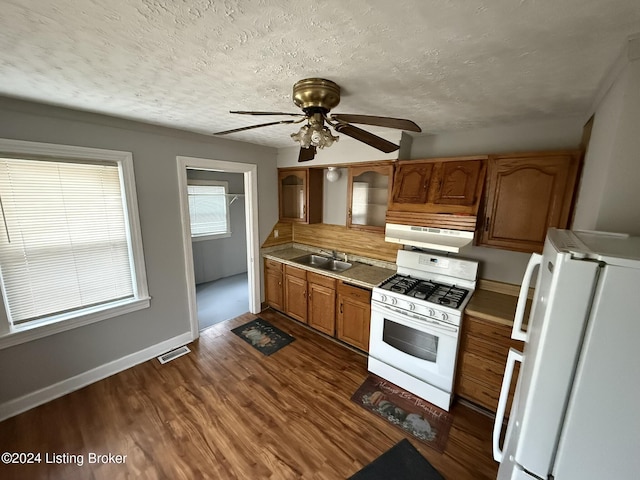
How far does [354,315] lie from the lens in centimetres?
277

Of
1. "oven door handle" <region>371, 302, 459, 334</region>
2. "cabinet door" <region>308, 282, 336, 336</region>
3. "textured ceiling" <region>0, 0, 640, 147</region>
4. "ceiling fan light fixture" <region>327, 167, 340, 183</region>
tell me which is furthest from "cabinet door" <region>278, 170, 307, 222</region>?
"textured ceiling" <region>0, 0, 640, 147</region>

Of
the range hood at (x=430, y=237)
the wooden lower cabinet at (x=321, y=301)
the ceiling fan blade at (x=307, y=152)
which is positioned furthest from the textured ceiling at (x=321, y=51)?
the wooden lower cabinet at (x=321, y=301)

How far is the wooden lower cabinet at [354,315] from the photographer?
2652 millimetres

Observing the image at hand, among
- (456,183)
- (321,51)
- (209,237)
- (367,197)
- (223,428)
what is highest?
(321,51)

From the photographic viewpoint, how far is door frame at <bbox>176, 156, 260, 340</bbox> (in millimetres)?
2719

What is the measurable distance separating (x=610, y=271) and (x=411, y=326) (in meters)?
1.84

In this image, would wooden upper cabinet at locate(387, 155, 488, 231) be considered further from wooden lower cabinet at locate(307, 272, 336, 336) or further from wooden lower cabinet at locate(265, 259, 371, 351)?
wooden lower cabinet at locate(307, 272, 336, 336)

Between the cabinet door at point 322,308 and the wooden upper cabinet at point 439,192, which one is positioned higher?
the wooden upper cabinet at point 439,192

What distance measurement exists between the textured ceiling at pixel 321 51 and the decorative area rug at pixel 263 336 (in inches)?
99.5

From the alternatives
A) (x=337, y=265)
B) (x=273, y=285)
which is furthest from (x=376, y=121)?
(x=273, y=285)

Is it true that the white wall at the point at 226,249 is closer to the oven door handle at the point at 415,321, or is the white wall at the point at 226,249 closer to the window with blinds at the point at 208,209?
the window with blinds at the point at 208,209

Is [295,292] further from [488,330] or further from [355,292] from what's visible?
[488,330]

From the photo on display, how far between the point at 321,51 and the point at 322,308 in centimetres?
259

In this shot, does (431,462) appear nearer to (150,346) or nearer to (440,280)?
(440,280)
